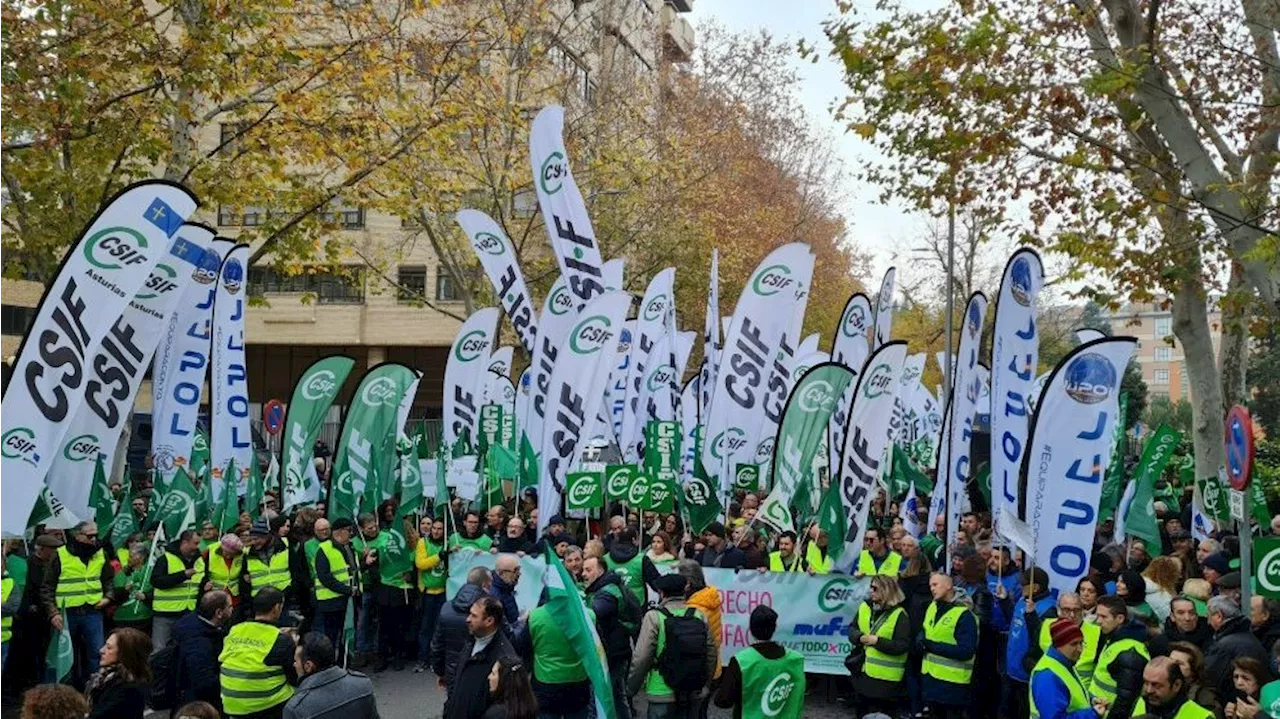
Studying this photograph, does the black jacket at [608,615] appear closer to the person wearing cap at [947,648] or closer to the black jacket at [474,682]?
the black jacket at [474,682]

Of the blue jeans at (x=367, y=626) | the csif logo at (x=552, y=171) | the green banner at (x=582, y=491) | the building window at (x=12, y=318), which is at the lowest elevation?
the blue jeans at (x=367, y=626)

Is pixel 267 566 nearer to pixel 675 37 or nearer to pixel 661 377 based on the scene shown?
pixel 661 377

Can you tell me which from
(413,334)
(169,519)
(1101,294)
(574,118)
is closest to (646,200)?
(574,118)

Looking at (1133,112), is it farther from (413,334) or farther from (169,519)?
(413,334)

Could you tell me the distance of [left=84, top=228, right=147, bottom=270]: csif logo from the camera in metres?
9.73

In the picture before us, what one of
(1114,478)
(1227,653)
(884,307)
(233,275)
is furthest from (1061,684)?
(884,307)

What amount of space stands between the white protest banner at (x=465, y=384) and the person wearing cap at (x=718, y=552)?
6595mm

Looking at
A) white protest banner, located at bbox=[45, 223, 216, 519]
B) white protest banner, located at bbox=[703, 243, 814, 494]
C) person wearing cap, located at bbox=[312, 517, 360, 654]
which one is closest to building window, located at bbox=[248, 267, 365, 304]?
white protest banner, located at bbox=[703, 243, 814, 494]

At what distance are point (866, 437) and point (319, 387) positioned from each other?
6215 mm

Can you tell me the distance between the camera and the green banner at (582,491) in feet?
42.9

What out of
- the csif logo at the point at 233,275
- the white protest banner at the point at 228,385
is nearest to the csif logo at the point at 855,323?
the csif logo at the point at 233,275

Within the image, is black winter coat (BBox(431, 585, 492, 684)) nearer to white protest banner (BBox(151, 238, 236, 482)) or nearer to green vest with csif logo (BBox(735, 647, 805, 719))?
green vest with csif logo (BBox(735, 647, 805, 719))

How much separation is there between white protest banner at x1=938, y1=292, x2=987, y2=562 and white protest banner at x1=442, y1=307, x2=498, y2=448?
298 inches

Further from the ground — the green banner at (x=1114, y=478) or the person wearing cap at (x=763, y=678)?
A: the green banner at (x=1114, y=478)
